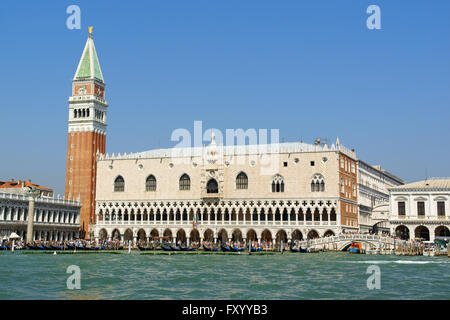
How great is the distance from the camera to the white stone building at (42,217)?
58750 millimetres

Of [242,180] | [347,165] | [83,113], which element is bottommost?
[242,180]

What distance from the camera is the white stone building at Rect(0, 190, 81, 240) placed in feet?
193

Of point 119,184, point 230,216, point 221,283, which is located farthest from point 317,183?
point 221,283

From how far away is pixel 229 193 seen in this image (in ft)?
194

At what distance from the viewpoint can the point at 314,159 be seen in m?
56.5

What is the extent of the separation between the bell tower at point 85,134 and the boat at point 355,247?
1319 inches

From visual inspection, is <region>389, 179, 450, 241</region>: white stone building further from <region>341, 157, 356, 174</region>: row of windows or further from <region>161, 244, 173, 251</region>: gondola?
<region>161, 244, 173, 251</region>: gondola

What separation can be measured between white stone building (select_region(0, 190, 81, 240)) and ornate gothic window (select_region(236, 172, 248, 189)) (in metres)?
21.2

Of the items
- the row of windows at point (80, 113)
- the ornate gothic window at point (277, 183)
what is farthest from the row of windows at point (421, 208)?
the row of windows at point (80, 113)

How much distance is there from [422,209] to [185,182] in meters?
24.0

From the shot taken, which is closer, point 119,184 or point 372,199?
point 119,184

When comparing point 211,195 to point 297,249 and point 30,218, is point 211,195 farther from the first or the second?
point 30,218
